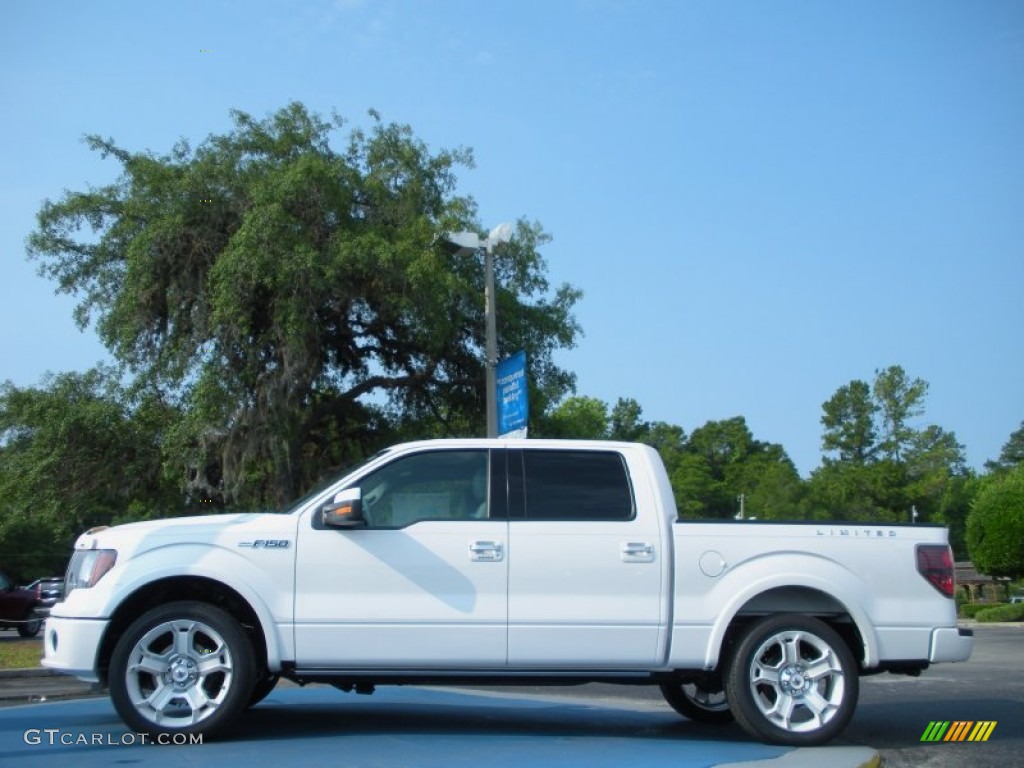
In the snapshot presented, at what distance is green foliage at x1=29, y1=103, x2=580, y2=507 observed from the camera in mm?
20828

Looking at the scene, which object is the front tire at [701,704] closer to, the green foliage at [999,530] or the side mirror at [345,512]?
the side mirror at [345,512]

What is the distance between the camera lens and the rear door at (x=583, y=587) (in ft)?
23.5

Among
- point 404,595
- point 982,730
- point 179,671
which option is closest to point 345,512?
point 404,595

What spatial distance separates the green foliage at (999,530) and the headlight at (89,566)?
115 ft

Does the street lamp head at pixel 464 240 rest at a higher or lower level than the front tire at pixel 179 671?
higher

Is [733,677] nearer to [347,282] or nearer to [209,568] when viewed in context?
[209,568]

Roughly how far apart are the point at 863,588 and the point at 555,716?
9.20 ft

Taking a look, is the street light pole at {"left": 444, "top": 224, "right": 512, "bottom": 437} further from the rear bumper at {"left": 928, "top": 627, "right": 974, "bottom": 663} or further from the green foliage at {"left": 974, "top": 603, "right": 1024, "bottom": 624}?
the green foliage at {"left": 974, "top": 603, "right": 1024, "bottom": 624}

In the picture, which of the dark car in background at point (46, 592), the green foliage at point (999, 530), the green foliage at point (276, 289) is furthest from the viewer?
the green foliage at point (999, 530)

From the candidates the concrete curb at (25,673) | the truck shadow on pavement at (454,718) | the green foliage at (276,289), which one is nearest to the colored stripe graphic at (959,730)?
the truck shadow on pavement at (454,718)

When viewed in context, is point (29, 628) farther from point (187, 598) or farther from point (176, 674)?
point (176, 674)

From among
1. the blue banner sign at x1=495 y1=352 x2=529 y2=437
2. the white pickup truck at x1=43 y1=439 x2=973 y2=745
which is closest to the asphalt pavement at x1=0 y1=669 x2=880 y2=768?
the white pickup truck at x1=43 y1=439 x2=973 y2=745

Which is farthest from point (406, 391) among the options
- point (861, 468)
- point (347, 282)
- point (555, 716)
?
point (861, 468)

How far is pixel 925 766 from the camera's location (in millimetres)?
7004
